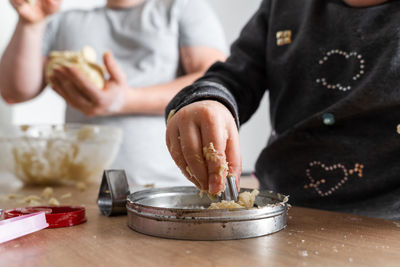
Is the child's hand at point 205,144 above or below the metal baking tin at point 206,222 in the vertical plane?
above

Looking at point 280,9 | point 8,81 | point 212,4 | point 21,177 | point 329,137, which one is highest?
point 212,4

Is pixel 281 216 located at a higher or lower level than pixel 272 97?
lower

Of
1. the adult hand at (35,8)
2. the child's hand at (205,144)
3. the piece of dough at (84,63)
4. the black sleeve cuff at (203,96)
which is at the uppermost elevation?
the adult hand at (35,8)

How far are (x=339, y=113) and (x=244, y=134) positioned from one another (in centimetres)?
157

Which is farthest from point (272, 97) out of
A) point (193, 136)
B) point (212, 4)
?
point (212, 4)

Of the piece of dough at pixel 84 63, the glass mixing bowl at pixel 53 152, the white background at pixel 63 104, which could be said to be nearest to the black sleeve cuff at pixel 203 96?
the glass mixing bowl at pixel 53 152

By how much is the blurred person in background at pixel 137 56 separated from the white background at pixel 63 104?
0.46 metres

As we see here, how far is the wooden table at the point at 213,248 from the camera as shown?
0.37m

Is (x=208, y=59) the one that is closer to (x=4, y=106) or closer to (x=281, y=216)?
(x=281, y=216)

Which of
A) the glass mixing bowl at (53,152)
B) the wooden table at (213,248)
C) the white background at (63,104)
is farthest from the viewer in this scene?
the white background at (63,104)

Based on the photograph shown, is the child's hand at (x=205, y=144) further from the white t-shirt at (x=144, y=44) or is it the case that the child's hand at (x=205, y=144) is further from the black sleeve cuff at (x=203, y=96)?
the white t-shirt at (x=144, y=44)

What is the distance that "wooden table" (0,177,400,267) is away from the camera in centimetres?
37

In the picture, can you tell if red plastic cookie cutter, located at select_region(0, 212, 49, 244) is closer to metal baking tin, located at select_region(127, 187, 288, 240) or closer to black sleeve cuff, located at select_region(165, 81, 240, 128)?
metal baking tin, located at select_region(127, 187, 288, 240)

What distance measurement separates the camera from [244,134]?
2.25 m
